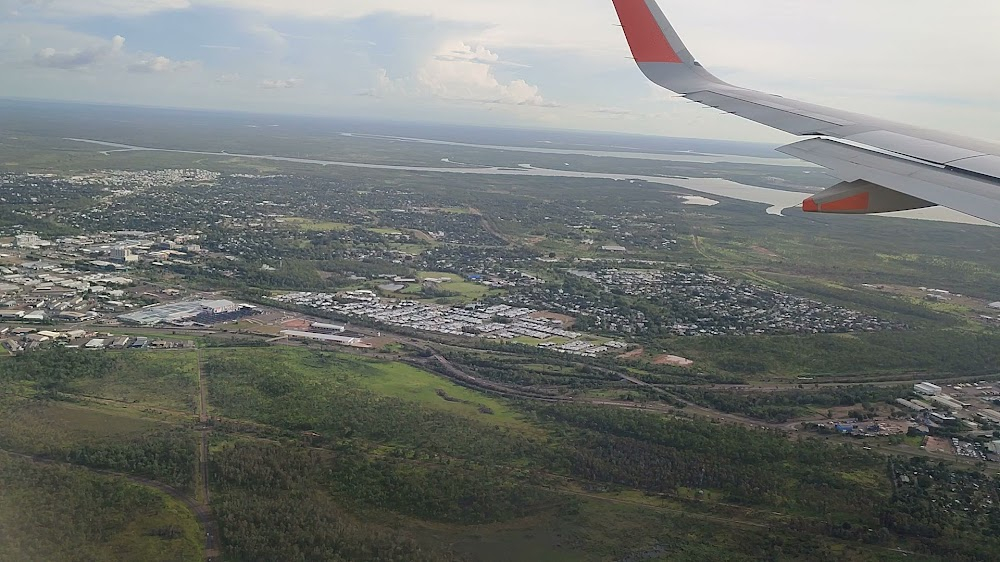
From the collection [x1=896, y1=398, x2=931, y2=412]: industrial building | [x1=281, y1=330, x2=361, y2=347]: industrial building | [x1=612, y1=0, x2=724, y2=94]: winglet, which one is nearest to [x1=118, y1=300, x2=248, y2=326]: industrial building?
[x1=281, y1=330, x2=361, y2=347]: industrial building

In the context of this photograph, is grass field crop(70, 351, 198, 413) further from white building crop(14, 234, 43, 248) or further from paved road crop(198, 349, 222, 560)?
white building crop(14, 234, 43, 248)

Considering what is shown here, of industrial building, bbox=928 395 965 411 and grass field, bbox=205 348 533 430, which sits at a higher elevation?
industrial building, bbox=928 395 965 411

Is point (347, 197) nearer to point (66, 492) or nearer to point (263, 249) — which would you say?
point (263, 249)

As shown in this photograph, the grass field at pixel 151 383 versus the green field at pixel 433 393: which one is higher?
the grass field at pixel 151 383

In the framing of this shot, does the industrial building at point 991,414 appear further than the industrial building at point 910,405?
No

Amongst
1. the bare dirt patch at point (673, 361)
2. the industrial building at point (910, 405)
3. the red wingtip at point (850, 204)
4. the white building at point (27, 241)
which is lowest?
the bare dirt patch at point (673, 361)

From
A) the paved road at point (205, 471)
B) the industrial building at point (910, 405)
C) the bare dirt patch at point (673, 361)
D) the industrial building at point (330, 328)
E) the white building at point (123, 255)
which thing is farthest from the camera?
the white building at point (123, 255)

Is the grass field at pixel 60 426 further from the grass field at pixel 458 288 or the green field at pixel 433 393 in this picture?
the grass field at pixel 458 288

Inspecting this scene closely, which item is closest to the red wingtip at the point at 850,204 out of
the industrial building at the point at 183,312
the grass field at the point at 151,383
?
the grass field at the point at 151,383

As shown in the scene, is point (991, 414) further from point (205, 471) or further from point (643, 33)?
point (205, 471)
